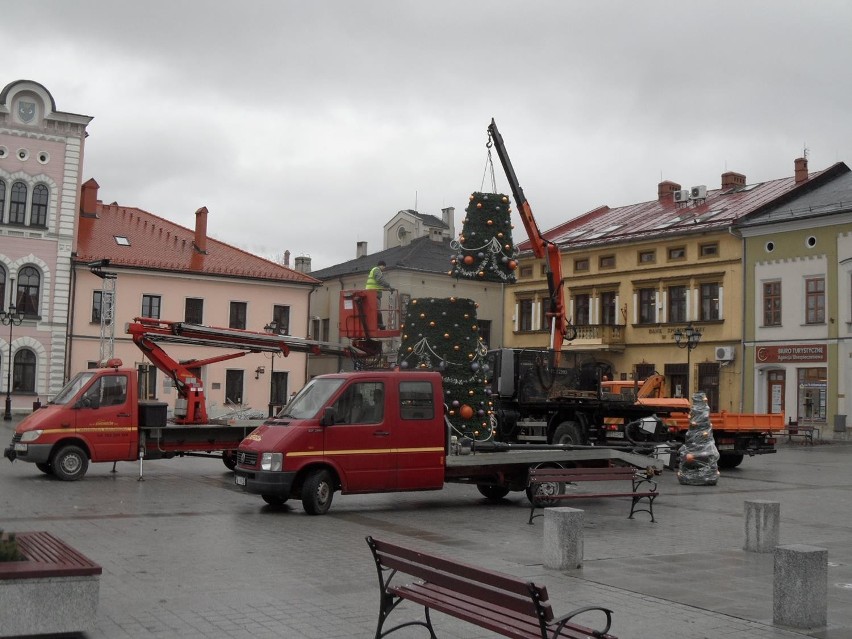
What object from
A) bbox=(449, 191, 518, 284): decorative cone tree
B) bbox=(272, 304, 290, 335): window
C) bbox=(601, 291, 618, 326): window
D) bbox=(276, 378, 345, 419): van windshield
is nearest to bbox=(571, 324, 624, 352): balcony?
bbox=(601, 291, 618, 326): window

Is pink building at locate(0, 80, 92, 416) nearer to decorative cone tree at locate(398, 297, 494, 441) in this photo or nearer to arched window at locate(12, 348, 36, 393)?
arched window at locate(12, 348, 36, 393)

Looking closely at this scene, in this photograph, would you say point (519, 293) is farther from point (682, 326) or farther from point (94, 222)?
point (94, 222)

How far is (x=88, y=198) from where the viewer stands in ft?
169

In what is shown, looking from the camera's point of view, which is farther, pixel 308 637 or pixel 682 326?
pixel 682 326

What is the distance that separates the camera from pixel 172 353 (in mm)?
48688

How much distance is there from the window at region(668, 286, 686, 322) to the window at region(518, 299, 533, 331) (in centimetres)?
951

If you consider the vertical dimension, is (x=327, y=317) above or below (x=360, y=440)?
above

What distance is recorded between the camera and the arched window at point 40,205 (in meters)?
47.8

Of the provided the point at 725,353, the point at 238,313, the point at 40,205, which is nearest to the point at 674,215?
the point at 725,353

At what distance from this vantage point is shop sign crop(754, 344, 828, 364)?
41375 mm

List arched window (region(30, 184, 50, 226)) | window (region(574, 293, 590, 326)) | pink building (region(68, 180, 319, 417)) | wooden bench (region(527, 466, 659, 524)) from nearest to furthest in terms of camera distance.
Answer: wooden bench (region(527, 466, 659, 524)), arched window (region(30, 184, 50, 226)), pink building (region(68, 180, 319, 417)), window (region(574, 293, 590, 326))

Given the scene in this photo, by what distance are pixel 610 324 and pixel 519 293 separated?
7436 millimetres

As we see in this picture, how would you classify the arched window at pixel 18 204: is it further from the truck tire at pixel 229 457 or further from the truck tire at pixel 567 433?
the truck tire at pixel 567 433

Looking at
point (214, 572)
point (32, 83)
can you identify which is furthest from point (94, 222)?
point (214, 572)
